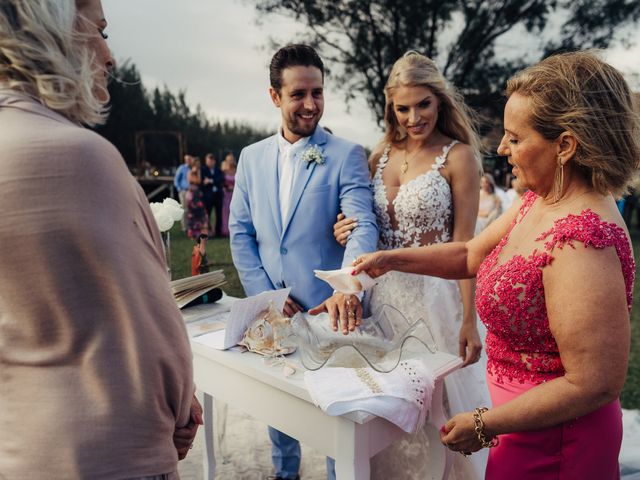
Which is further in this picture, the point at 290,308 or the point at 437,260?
the point at 290,308

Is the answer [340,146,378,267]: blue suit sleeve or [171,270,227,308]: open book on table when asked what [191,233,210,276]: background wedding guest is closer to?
[171,270,227,308]: open book on table

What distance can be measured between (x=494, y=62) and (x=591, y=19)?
2.74 meters

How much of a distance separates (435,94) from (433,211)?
24.9 inches

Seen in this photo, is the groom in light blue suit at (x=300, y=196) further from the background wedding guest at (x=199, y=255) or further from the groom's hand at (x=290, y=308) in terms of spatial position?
the background wedding guest at (x=199, y=255)

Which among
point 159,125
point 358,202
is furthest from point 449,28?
point 159,125

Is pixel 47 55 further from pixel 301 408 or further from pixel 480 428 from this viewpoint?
pixel 480 428

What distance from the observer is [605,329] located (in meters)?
1.09

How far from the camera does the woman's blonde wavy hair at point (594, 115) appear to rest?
116cm

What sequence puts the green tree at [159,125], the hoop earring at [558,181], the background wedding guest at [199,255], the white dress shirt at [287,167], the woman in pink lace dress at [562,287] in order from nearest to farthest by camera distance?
the woman in pink lace dress at [562,287] < the hoop earring at [558,181] < the white dress shirt at [287,167] < the background wedding guest at [199,255] < the green tree at [159,125]

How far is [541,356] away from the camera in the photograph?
129 centimetres

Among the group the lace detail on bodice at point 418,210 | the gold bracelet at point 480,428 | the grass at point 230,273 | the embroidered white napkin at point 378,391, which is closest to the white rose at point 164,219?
the lace detail on bodice at point 418,210

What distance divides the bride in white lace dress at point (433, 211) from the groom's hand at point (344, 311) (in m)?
0.44

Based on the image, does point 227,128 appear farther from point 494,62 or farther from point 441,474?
point 441,474

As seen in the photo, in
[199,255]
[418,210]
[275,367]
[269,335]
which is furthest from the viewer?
[199,255]
